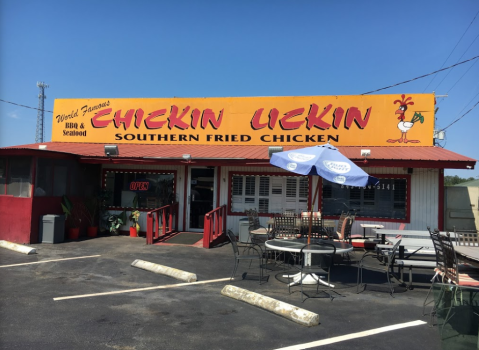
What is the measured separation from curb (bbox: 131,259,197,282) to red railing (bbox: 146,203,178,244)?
268 centimetres

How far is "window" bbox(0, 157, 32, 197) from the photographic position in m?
10.4

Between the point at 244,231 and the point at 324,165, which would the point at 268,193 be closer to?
the point at 244,231

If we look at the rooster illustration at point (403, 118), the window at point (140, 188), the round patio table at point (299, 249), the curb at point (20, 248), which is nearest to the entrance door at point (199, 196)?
→ the window at point (140, 188)

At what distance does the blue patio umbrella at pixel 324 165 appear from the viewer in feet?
19.9

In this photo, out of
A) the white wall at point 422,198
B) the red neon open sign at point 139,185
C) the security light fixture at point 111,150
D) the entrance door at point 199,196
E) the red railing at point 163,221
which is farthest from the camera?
the red neon open sign at point 139,185

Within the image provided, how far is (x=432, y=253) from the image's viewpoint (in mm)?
7355

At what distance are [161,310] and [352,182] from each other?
3490mm

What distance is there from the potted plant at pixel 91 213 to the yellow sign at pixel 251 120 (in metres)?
2.80

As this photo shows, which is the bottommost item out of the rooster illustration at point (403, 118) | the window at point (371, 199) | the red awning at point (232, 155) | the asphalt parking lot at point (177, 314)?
the asphalt parking lot at point (177, 314)

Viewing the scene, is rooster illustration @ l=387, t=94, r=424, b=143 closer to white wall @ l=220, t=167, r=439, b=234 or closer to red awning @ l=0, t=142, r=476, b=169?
red awning @ l=0, t=142, r=476, b=169

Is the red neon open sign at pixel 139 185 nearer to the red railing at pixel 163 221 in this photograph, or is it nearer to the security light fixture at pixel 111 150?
the red railing at pixel 163 221

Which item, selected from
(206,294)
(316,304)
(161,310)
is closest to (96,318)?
(161,310)

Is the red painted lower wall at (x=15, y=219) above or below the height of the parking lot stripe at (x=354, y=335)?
above

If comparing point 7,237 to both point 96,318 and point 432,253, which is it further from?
point 432,253
